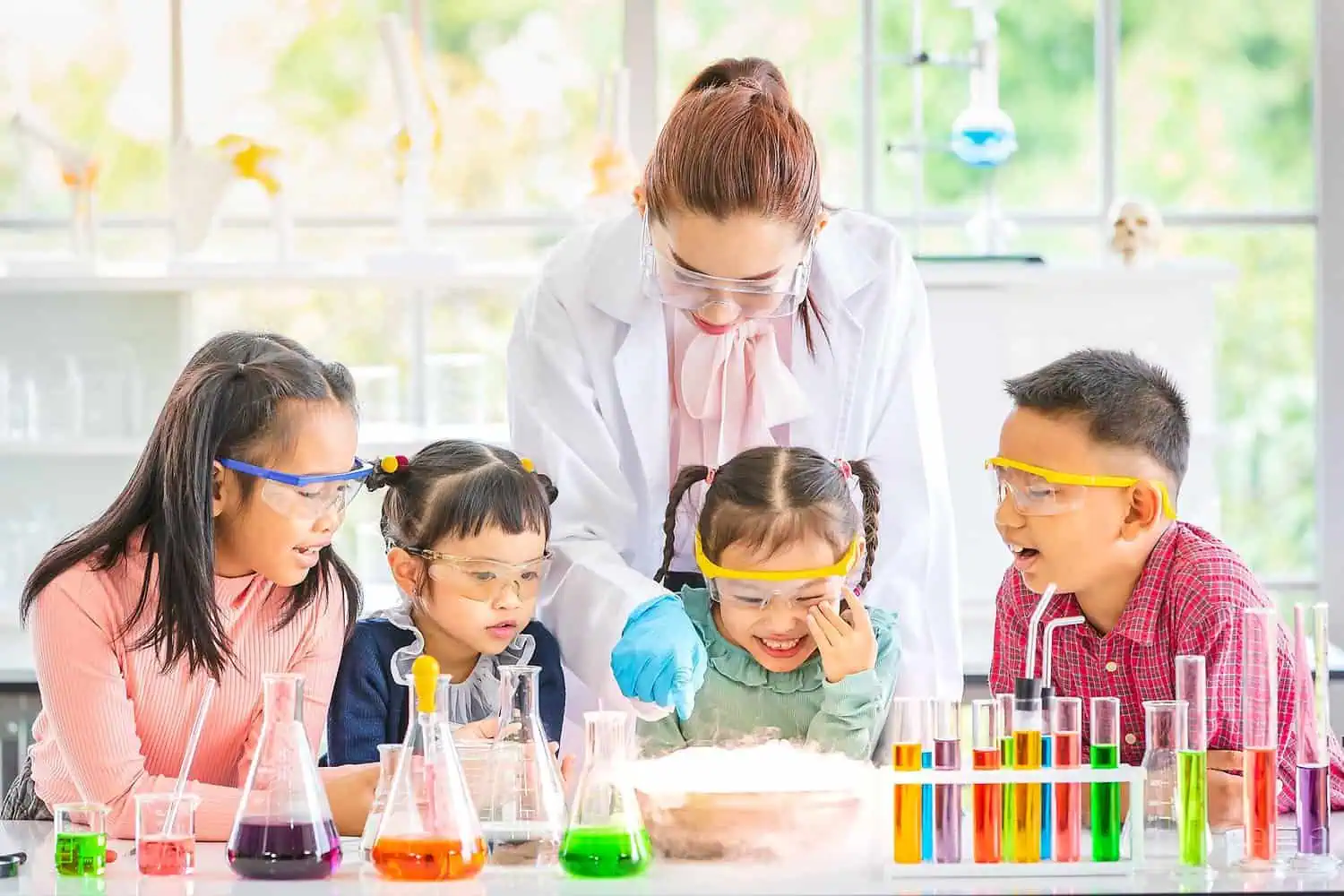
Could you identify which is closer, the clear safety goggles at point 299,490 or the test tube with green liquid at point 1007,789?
the test tube with green liquid at point 1007,789

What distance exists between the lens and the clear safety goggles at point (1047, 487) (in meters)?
2.07

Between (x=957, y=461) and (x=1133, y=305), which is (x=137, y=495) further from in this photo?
(x=1133, y=305)

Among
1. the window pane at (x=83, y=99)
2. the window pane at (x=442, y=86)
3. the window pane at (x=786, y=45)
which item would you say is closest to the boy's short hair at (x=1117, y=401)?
the window pane at (x=786, y=45)

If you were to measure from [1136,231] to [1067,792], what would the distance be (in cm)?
270

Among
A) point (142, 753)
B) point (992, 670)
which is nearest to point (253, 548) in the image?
point (142, 753)

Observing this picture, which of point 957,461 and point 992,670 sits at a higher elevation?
point 957,461

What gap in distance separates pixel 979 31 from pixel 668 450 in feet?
7.21

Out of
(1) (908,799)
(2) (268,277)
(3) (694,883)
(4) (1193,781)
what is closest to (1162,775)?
(4) (1193,781)

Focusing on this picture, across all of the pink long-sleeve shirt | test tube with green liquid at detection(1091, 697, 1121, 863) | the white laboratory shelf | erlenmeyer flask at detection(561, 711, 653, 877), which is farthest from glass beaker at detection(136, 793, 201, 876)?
the white laboratory shelf

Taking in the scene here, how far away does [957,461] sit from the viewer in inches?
157

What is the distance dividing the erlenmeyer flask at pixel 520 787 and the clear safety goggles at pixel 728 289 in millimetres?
649

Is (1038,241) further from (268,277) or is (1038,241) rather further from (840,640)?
(840,640)

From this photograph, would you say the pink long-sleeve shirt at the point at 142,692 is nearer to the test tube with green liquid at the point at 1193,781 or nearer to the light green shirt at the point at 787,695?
the light green shirt at the point at 787,695

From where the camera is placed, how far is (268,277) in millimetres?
4035
